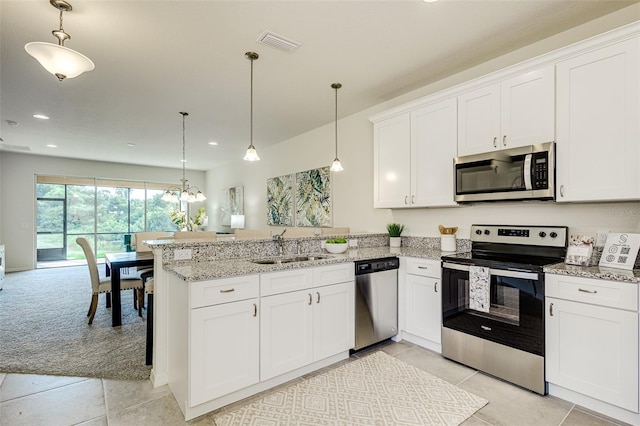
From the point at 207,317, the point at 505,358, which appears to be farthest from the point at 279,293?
the point at 505,358

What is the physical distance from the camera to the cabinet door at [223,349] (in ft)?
6.21

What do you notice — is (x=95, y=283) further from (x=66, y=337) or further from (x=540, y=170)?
(x=540, y=170)

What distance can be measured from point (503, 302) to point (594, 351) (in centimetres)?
55

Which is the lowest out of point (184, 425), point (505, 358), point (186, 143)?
point (184, 425)

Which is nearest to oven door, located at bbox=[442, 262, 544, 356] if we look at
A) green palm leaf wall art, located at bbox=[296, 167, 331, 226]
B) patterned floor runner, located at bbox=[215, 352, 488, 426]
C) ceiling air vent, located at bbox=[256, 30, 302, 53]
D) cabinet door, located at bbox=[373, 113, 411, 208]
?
patterned floor runner, located at bbox=[215, 352, 488, 426]

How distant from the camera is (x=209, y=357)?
1938 millimetres

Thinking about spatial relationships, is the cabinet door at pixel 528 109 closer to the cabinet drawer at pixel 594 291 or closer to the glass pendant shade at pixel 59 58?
the cabinet drawer at pixel 594 291

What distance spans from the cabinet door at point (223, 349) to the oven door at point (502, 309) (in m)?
1.64

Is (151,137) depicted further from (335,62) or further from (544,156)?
(544,156)

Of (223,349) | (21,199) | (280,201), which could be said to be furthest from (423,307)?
(21,199)

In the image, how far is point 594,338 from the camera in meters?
1.93

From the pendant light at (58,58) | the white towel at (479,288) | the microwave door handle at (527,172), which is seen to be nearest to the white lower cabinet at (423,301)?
the white towel at (479,288)

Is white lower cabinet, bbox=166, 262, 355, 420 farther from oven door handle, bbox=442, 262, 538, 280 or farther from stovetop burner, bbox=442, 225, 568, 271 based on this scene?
stovetop burner, bbox=442, 225, 568, 271

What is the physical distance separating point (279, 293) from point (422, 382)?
1281mm
